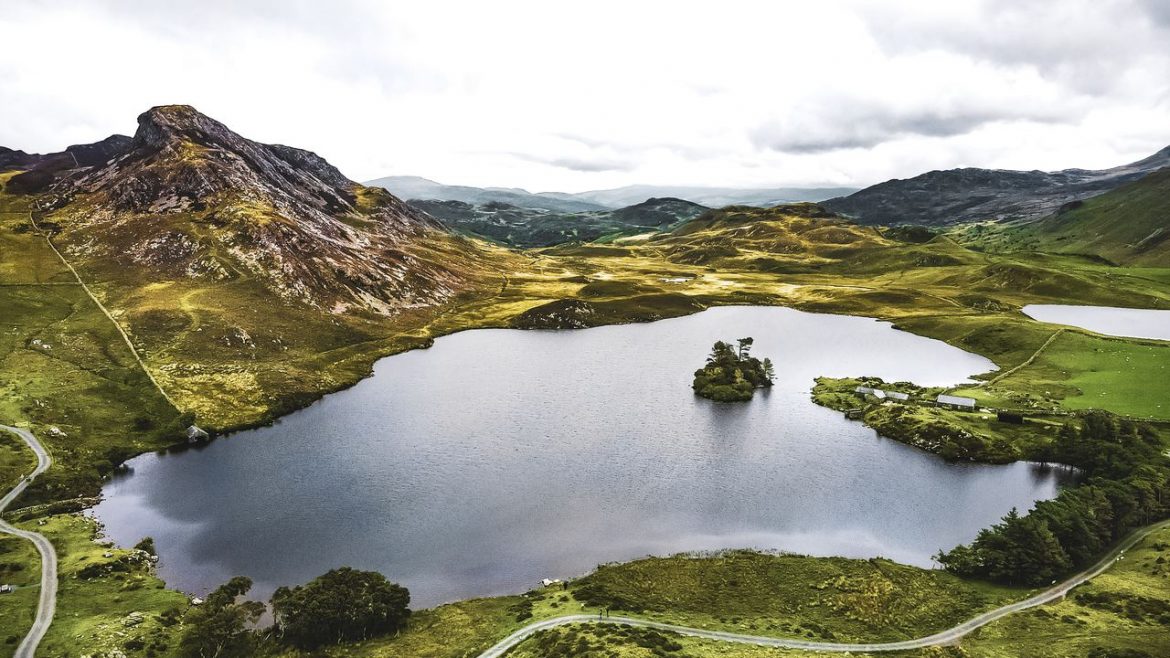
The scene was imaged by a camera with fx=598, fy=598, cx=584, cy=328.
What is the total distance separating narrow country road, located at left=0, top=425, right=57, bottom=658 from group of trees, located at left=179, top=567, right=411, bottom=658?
13.0 meters

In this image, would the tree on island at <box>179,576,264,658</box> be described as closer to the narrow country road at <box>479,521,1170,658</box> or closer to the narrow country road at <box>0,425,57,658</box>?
the narrow country road at <box>0,425,57,658</box>

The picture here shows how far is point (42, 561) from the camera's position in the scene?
72.1 metres

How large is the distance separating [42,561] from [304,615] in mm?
38392

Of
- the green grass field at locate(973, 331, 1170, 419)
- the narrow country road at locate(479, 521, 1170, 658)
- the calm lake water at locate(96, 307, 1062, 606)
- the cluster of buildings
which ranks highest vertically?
the green grass field at locate(973, 331, 1170, 419)

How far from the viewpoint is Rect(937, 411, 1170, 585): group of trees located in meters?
72.0

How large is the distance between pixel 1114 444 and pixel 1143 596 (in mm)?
41301

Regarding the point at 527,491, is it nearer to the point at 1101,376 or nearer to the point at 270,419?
the point at 270,419

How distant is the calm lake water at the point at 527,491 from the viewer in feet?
253

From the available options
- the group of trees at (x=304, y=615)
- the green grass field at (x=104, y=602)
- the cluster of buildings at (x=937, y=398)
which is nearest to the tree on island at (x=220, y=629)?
the group of trees at (x=304, y=615)

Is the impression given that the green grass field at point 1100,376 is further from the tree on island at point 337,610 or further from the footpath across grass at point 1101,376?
the tree on island at point 337,610

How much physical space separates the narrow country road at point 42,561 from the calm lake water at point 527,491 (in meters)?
7.80

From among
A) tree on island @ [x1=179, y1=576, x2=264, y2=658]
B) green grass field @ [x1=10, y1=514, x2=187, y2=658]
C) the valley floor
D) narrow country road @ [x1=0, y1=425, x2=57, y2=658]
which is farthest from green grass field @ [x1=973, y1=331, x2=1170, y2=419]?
narrow country road @ [x1=0, y1=425, x2=57, y2=658]

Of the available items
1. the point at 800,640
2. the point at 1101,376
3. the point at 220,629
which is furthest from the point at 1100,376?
the point at 220,629

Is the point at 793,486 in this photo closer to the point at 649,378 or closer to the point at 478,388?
the point at 649,378
